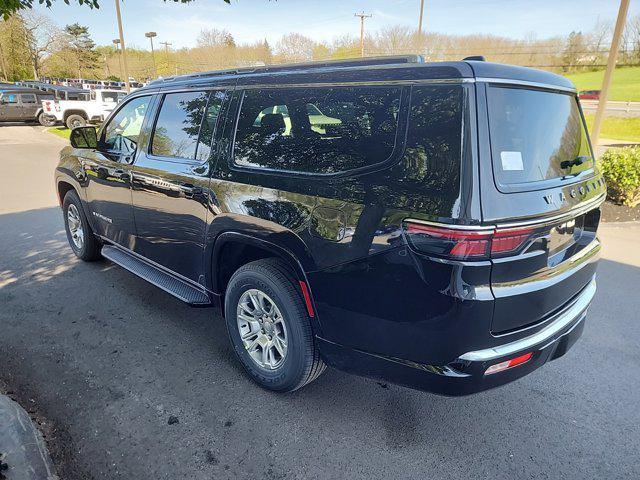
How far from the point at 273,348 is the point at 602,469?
1.96 metres

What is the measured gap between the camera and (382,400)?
290cm

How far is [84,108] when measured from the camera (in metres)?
20.1

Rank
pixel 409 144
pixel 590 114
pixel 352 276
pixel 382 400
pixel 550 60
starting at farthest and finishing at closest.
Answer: pixel 550 60
pixel 590 114
pixel 382 400
pixel 352 276
pixel 409 144

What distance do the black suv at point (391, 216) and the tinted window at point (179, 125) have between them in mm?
28

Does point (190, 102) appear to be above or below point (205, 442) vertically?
above

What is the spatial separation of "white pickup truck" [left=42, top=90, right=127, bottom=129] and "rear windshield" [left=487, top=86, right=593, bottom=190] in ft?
67.8

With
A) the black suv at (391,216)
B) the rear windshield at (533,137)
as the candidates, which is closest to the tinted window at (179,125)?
the black suv at (391,216)

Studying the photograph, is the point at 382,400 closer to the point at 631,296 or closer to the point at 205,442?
the point at 205,442

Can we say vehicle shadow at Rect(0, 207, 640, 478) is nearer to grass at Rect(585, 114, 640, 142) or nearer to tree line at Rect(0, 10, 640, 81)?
grass at Rect(585, 114, 640, 142)

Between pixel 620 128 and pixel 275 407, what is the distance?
2893 cm

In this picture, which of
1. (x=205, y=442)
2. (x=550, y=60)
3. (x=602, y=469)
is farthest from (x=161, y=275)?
(x=550, y=60)

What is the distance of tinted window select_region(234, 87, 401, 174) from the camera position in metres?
2.19

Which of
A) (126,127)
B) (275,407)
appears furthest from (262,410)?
(126,127)

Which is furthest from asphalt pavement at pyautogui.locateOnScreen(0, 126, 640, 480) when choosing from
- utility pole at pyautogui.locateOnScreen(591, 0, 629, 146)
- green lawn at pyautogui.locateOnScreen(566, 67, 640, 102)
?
green lawn at pyautogui.locateOnScreen(566, 67, 640, 102)
